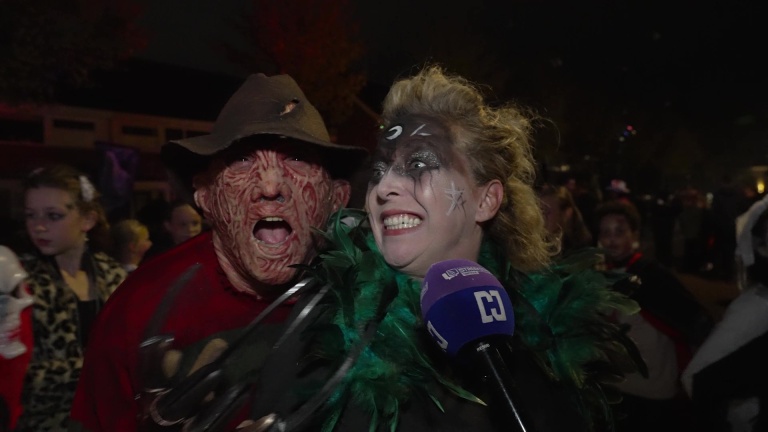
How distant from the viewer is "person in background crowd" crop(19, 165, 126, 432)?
2770 mm

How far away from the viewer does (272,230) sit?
6.91 ft

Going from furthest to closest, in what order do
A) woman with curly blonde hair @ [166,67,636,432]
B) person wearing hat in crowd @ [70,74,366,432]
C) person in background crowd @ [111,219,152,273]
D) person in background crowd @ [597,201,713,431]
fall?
person in background crowd @ [111,219,152,273] → person in background crowd @ [597,201,713,431] → person wearing hat in crowd @ [70,74,366,432] → woman with curly blonde hair @ [166,67,636,432]

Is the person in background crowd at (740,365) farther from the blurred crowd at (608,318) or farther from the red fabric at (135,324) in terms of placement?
the red fabric at (135,324)

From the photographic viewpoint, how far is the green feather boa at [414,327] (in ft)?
4.80

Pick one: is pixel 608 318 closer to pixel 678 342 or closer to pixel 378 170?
pixel 678 342

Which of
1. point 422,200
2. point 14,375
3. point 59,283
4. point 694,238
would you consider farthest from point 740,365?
point 694,238

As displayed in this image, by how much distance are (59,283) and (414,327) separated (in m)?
2.13

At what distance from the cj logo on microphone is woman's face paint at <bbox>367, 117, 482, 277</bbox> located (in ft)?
1.14

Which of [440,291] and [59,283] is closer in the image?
[440,291]

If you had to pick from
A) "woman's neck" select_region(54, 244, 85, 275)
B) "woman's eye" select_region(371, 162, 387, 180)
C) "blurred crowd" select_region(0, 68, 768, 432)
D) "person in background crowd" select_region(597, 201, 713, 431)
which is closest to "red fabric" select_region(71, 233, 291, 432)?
"blurred crowd" select_region(0, 68, 768, 432)

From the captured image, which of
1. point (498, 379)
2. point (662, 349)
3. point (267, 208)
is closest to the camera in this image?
point (498, 379)

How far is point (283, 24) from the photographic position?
26484 mm

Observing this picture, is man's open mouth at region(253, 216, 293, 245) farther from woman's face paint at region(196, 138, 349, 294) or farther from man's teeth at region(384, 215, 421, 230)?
man's teeth at region(384, 215, 421, 230)

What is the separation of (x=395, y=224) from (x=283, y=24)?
2644cm
